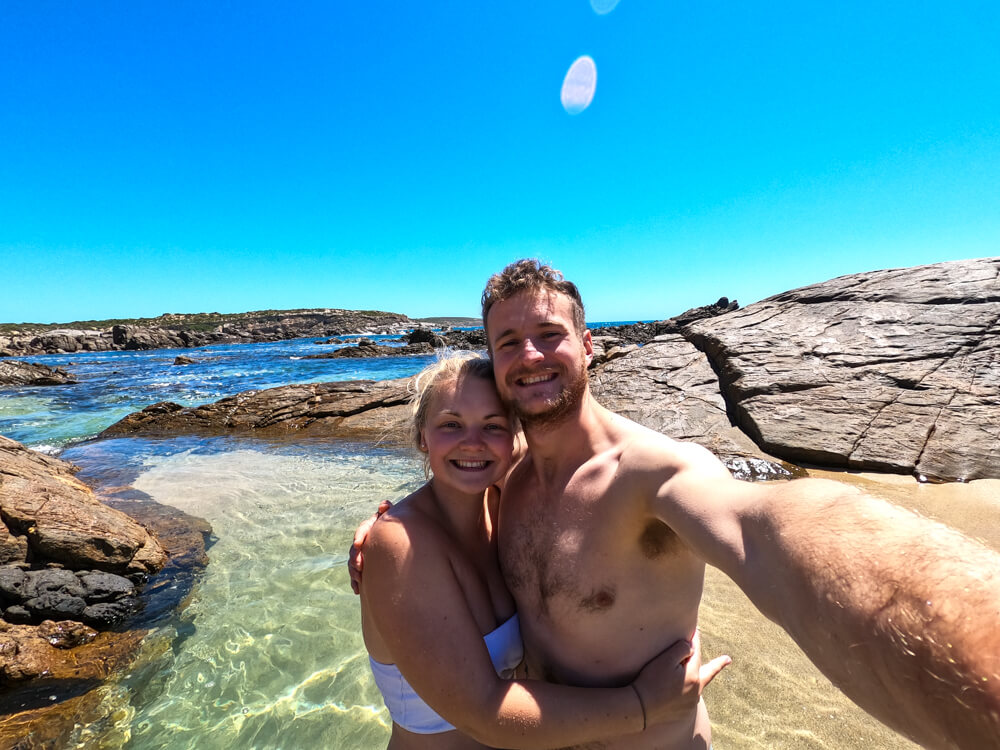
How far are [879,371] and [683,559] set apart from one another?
27.2 ft

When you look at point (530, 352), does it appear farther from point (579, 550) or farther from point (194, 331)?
point (194, 331)

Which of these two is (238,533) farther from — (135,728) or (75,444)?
(75,444)

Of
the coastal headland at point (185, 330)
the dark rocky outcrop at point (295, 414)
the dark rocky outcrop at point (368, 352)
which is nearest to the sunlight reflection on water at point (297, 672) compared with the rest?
the dark rocky outcrop at point (295, 414)

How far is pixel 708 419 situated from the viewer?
8281 millimetres

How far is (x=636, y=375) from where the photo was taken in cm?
1015

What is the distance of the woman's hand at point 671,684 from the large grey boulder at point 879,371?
6.41m

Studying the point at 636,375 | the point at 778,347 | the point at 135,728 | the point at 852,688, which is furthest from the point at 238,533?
the point at 778,347

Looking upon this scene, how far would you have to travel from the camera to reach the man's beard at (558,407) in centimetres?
207

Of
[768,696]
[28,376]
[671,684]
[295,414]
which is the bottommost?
[768,696]

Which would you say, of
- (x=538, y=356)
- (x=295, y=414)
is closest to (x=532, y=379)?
(x=538, y=356)

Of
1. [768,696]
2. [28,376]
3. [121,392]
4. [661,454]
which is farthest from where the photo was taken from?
[28,376]

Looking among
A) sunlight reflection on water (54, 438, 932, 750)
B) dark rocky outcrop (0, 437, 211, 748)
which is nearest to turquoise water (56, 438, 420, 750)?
sunlight reflection on water (54, 438, 932, 750)

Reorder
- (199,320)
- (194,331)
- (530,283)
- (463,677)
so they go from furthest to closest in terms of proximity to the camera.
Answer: (199,320) → (194,331) → (530,283) → (463,677)

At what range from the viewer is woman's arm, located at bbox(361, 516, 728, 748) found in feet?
4.80
